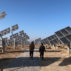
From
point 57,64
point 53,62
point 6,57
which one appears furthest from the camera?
point 6,57

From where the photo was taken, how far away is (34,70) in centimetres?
1148

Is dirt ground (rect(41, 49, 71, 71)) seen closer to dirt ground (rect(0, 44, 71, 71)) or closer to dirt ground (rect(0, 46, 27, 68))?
dirt ground (rect(0, 44, 71, 71))

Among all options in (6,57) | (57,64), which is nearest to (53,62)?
(57,64)

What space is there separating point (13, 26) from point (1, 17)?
24.5 meters

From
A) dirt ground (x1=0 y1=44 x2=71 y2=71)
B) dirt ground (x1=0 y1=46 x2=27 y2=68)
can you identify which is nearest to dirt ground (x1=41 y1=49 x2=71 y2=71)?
dirt ground (x1=0 y1=44 x2=71 y2=71)

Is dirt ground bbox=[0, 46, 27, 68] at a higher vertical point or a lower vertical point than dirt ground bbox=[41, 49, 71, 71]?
higher

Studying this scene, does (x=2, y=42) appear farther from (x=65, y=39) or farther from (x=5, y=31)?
(x=65, y=39)

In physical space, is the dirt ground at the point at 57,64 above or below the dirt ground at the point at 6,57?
below

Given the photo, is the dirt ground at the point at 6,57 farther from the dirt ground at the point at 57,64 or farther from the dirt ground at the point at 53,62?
the dirt ground at the point at 57,64

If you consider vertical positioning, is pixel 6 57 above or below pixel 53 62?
above

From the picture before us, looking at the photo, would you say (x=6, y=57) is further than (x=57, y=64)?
Yes

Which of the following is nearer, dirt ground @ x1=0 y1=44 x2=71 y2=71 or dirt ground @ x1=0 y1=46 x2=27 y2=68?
dirt ground @ x1=0 y1=44 x2=71 y2=71

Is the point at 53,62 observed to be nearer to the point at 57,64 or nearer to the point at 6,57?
the point at 57,64

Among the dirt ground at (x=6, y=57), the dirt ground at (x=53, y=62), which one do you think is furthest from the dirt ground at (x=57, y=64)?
the dirt ground at (x=6, y=57)
